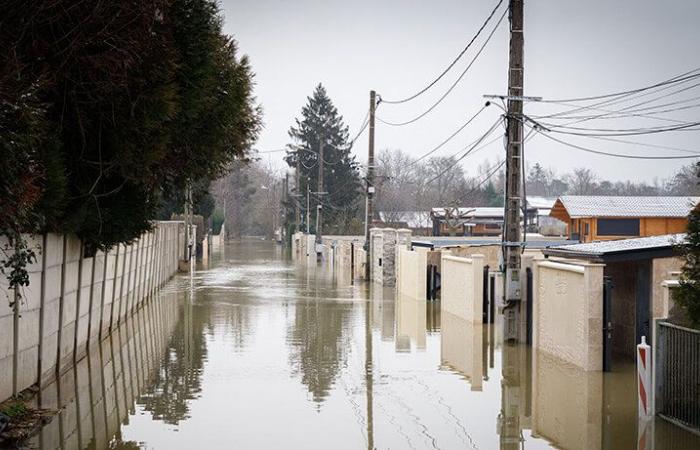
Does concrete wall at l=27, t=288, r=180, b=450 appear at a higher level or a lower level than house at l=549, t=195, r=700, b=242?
lower

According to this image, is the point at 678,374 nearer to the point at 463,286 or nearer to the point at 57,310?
the point at 57,310

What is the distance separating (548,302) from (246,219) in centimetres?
13060

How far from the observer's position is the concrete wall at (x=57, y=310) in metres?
11.9

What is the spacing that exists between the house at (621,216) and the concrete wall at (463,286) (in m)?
23.4

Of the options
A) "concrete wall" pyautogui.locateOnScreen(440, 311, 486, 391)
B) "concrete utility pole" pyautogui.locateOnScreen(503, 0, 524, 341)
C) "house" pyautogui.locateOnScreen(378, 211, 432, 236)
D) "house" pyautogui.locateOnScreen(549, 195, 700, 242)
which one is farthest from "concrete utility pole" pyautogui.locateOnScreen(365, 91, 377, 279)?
"house" pyautogui.locateOnScreen(378, 211, 432, 236)

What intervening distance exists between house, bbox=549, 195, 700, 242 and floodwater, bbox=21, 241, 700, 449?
2603 cm

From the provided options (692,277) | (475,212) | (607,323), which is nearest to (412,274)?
(607,323)

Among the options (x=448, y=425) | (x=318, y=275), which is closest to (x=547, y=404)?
(x=448, y=425)

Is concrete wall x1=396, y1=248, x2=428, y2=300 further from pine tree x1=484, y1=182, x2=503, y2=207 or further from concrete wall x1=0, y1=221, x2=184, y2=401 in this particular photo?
pine tree x1=484, y1=182, x2=503, y2=207

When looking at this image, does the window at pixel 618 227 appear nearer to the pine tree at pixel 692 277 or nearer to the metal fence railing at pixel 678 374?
the metal fence railing at pixel 678 374

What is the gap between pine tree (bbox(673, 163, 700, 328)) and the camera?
405 inches

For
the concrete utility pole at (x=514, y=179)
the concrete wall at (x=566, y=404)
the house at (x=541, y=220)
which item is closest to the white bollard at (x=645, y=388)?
the concrete wall at (x=566, y=404)

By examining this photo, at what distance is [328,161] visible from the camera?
301ft

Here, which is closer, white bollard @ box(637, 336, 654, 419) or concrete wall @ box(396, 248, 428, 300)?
white bollard @ box(637, 336, 654, 419)
